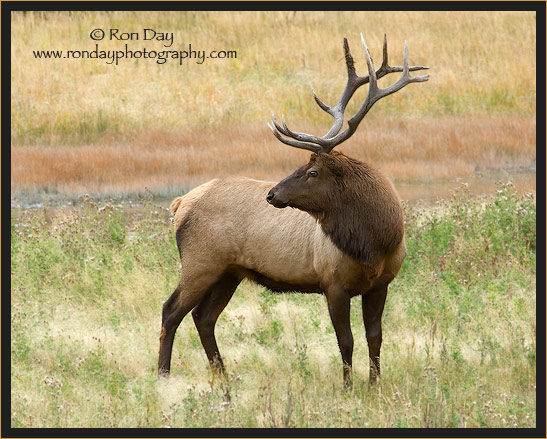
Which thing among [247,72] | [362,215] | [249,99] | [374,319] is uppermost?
[247,72]

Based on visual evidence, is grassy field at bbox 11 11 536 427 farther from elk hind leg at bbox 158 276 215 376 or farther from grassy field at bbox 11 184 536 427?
elk hind leg at bbox 158 276 215 376

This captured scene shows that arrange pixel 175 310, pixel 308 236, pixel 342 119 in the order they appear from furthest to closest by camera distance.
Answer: pixel 175 310, pixel 308 236, pixel 342 119

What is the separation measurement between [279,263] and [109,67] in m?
13.9

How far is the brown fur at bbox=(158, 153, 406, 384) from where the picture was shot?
7.16 meters

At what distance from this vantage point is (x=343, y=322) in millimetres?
7262

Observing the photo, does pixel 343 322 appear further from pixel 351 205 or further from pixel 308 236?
pixel 351 205

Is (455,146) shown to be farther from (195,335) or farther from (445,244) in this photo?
Answer: (195,335)

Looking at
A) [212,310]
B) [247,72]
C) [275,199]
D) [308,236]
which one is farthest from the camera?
[247,72]

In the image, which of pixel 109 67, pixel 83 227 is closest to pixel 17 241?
pixel 83 227

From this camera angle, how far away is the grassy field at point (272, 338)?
21.7ft

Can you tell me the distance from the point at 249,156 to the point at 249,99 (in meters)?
3.03

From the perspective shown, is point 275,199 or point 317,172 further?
point 317,172

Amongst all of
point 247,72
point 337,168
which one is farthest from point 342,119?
point 247,72

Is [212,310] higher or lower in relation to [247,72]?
lower
